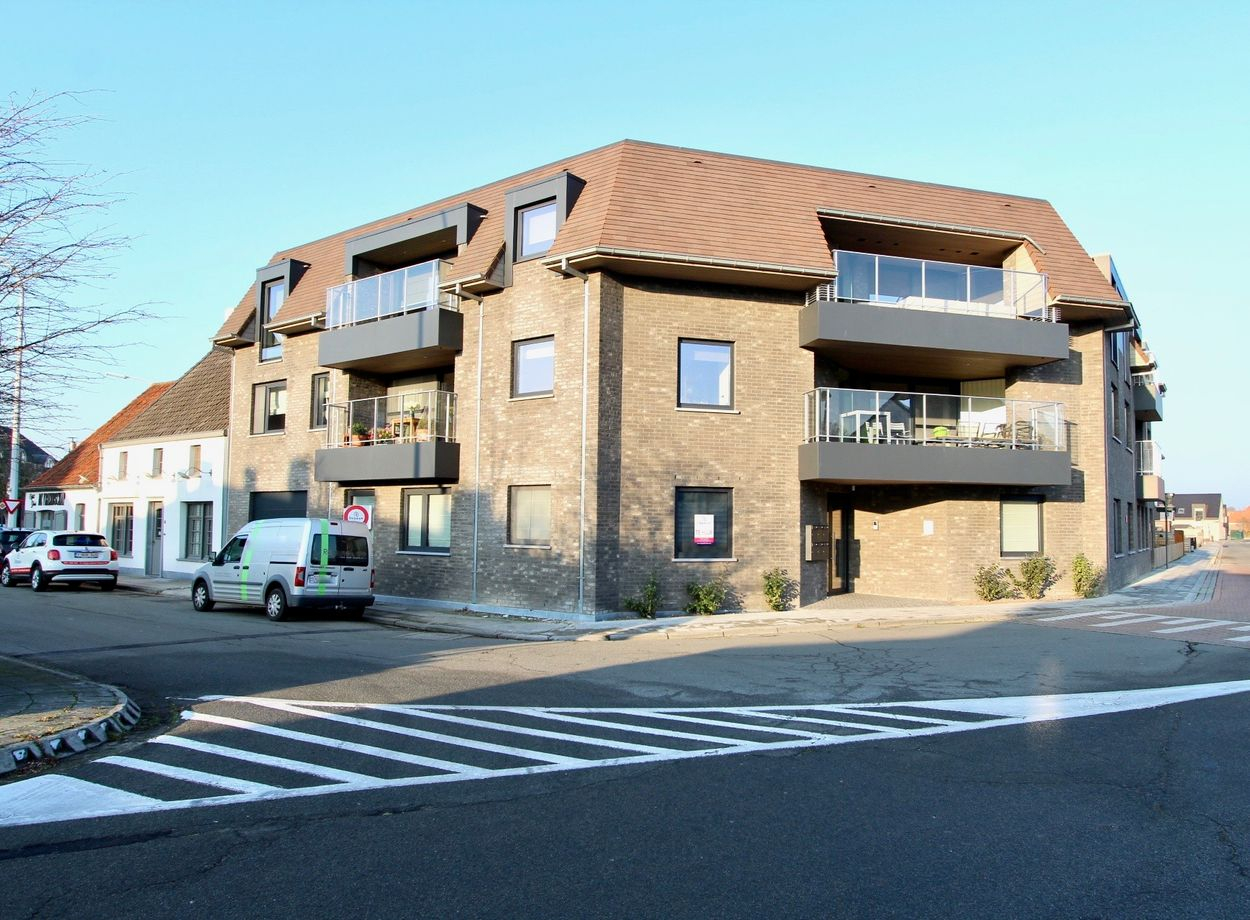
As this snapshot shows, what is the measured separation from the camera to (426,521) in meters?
22.6

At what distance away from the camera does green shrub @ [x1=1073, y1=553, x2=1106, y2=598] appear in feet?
72.6

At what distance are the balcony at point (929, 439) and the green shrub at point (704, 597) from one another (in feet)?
10.3

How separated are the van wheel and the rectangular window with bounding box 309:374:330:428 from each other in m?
7.43

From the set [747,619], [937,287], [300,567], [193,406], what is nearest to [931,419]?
[937,287]

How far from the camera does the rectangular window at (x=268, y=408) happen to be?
89.1 ft

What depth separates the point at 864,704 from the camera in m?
9.77

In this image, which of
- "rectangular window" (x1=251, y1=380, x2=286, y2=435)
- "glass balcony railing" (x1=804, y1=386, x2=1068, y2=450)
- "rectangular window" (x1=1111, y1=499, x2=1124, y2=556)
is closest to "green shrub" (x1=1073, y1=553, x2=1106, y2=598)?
"glass balcony railing" (x1=804, y1=386, x2=1068, y2=450)

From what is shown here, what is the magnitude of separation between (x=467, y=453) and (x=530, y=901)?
17110 mm

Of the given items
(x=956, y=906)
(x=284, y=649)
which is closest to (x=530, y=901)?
(x=956, y=906)

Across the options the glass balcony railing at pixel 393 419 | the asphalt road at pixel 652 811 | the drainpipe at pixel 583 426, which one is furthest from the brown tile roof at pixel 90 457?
the asphalt road at pixel 652 811

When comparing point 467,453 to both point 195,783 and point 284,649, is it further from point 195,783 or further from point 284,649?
point 195,783

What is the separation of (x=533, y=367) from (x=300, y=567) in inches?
Result: 248

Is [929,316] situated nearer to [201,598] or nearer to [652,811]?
[652,811]

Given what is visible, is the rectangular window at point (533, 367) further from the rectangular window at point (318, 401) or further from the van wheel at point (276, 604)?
the rectangular window at point (318, 401)
